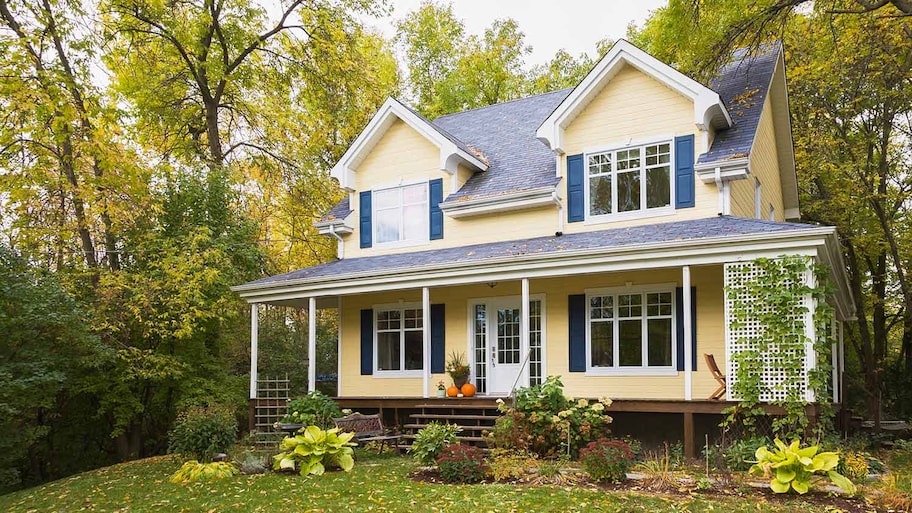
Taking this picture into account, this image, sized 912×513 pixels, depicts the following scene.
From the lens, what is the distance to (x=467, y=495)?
880 centimetres

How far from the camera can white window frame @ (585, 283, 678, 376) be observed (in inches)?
515

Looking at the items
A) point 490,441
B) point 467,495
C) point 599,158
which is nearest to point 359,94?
point 599,158

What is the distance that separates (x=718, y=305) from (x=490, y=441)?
15.0 feet

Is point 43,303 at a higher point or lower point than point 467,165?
lower

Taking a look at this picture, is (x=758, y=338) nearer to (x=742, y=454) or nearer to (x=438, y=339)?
(x=742, y=454)

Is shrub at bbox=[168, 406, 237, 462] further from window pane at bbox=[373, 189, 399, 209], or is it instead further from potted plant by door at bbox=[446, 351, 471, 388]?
window pane at bbox=[373, 189, 399, 209]

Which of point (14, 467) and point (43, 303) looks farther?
point (14, 467)

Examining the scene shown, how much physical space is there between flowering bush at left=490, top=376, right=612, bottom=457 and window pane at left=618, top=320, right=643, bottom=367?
177 centimetres

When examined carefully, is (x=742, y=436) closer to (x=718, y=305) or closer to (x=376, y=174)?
(x=718, y=305)

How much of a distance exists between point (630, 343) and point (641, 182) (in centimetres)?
308

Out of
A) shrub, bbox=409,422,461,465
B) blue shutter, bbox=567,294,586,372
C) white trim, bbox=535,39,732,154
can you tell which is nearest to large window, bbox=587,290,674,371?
blue shutter, bbox=567,294,586,372

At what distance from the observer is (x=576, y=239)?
1386 cm

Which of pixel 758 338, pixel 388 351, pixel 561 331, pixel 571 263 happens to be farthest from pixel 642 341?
pixel 388 351

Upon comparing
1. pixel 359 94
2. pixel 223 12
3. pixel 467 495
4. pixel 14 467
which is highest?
pixel 223 12
